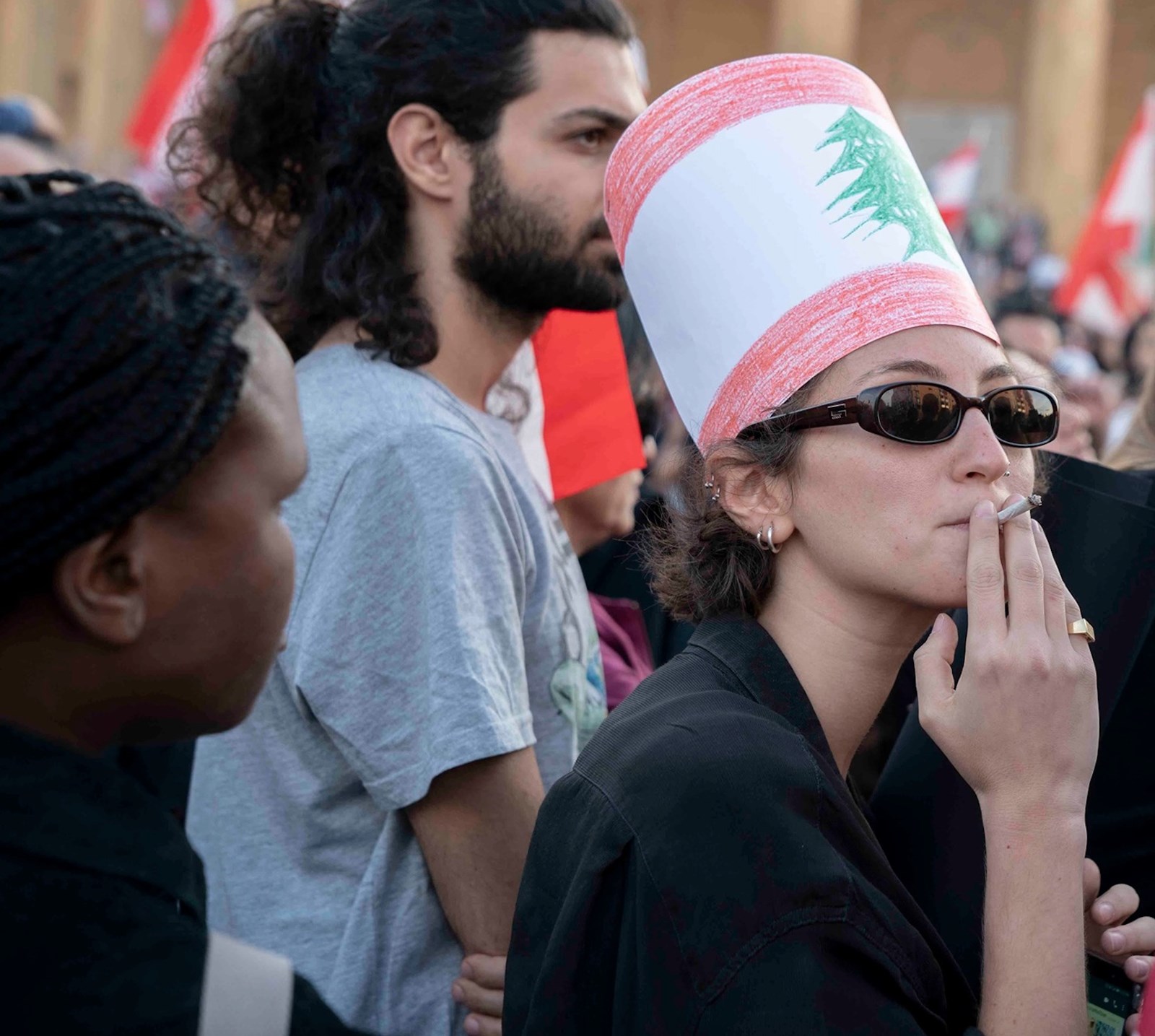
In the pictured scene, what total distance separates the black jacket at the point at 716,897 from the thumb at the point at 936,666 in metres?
0.14

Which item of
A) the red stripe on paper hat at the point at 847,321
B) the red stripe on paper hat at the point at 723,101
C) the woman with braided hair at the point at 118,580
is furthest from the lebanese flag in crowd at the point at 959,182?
the woman with braided hair at the point at 118,580

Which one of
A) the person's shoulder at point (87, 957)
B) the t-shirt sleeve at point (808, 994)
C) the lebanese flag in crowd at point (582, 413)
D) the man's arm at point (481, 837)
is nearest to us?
the person's shoulder at point (87, 957)

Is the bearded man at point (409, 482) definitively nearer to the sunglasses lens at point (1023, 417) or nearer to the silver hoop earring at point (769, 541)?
the silver hoop earring at point (769, 541)

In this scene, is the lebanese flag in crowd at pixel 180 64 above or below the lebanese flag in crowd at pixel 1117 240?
above

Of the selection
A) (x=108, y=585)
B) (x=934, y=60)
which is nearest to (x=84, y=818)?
(x=108, y=585)

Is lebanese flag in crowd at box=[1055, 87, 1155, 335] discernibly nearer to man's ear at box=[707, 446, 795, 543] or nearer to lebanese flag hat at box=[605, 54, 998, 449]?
lebanese flag hat at box=[605, 54, 998, 449]

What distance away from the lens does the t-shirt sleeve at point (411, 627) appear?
2.12m

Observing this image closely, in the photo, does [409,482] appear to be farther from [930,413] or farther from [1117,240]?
[1117,240]

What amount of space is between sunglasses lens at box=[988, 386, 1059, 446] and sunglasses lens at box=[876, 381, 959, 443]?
0.22ft

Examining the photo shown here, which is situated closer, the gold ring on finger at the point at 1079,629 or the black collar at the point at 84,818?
the black collar at the point at 84,818

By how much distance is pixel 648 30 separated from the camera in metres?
32.5

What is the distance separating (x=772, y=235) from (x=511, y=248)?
0.66 meters

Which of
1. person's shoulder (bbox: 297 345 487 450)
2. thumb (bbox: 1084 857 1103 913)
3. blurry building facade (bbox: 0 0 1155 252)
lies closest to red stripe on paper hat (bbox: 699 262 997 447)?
person's shoulder (bbox: 297 345 487 450)

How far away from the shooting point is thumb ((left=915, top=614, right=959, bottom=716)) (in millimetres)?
1841
